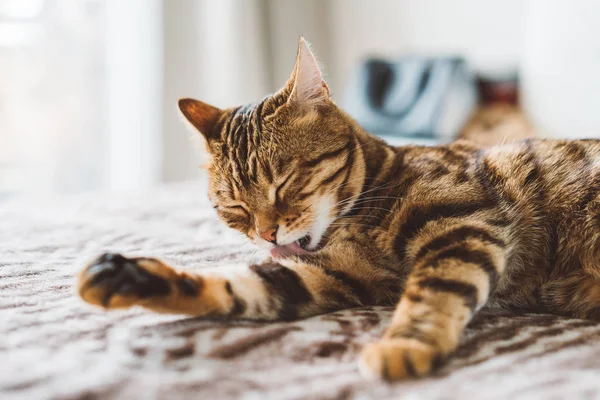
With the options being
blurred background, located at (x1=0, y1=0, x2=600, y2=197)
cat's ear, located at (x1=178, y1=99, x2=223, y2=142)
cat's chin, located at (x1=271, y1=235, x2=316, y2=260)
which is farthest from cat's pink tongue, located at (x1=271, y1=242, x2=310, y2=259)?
blurred background, located at (x1=0, y1=0, x2=600, y2=197)

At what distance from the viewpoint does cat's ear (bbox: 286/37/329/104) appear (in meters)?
1.09

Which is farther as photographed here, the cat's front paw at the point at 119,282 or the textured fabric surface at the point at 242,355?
the cat's front paw at the point at 119,282

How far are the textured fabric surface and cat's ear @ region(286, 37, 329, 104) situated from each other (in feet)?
1.51

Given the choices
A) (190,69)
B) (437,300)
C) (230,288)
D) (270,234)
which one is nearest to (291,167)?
(270,234)

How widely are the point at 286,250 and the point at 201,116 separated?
0.42 metres

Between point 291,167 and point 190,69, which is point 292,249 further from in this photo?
point 190,69

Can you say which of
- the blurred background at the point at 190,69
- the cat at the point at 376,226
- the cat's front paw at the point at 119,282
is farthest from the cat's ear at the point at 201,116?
the blurred background at the point at 190,69

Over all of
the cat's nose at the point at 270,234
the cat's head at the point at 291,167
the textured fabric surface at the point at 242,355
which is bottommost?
the textured fabric surface at the point at 242,355

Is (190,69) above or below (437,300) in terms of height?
above

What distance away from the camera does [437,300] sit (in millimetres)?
805

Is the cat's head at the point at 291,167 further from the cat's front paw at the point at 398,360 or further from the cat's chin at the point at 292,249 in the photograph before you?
the cat's front paw at the point at 398,360

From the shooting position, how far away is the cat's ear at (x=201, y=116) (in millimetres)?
1263

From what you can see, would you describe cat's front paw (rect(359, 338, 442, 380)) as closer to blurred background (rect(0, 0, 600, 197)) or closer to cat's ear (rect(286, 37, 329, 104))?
cat's ear (rect(286, 37, 329, 104))

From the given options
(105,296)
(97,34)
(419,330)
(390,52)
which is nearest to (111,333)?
(105,296)
